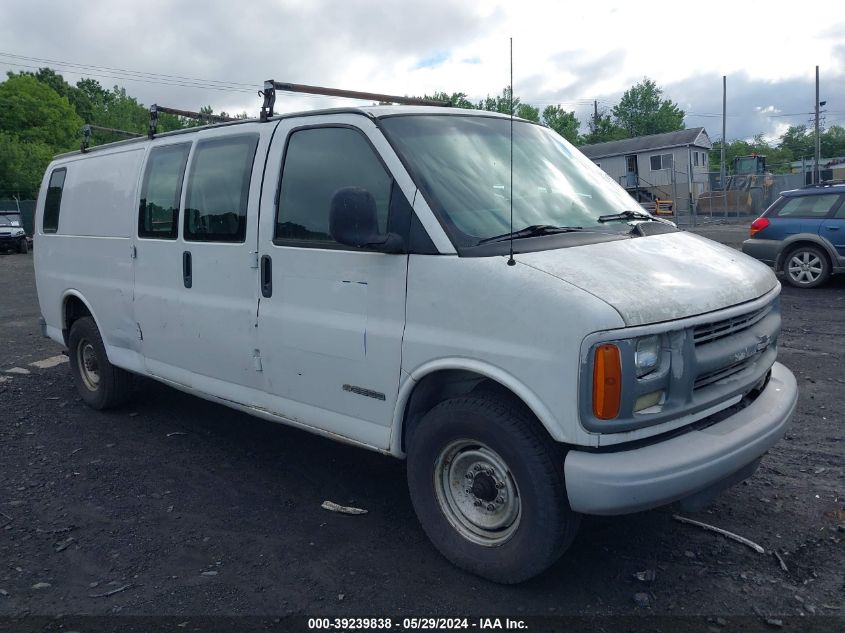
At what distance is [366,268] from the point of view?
3744mm

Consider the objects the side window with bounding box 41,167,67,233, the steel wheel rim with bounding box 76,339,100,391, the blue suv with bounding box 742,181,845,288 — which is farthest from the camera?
the blue suv with bounding box 742,181,845,288

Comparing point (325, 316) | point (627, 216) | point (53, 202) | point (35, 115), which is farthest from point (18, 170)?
point (627, 216)

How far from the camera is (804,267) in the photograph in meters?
12.2

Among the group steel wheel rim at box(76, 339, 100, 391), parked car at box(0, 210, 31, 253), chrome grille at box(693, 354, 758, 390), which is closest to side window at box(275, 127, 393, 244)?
chrome grille at box(693, 354, 758, 390)

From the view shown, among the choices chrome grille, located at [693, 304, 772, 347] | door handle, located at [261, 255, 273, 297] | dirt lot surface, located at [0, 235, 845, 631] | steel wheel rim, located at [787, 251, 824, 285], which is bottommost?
dirt lot surface, located at [0, 235, 845, 631]

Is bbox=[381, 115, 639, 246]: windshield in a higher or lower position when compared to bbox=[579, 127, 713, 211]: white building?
lower

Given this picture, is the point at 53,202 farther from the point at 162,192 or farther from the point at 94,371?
the point at 162,192

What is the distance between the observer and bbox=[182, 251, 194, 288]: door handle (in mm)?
4871

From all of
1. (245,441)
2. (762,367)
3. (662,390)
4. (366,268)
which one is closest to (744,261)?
(762,367)

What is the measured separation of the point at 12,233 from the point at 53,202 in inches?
969

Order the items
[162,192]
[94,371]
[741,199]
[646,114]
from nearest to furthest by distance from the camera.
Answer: [162,192] < [94,371] < [741,199] < [646,114]

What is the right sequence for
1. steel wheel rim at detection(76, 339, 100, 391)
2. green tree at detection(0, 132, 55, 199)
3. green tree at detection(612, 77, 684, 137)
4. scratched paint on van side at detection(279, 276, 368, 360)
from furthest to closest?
green tree at detection(612, 77, 684, 137), green tree at detection(0, 132, 55, 199), steel wheel rim at detection(76, 339, 100, 391), scratched paint on van side at detection(279, 276, 368, 360)

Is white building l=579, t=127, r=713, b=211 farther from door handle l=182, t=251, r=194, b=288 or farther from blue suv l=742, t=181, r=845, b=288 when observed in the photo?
door handle l=182, t=251, r=194, b=288

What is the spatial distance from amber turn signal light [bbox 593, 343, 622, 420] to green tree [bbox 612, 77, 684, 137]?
8258 centimetres
